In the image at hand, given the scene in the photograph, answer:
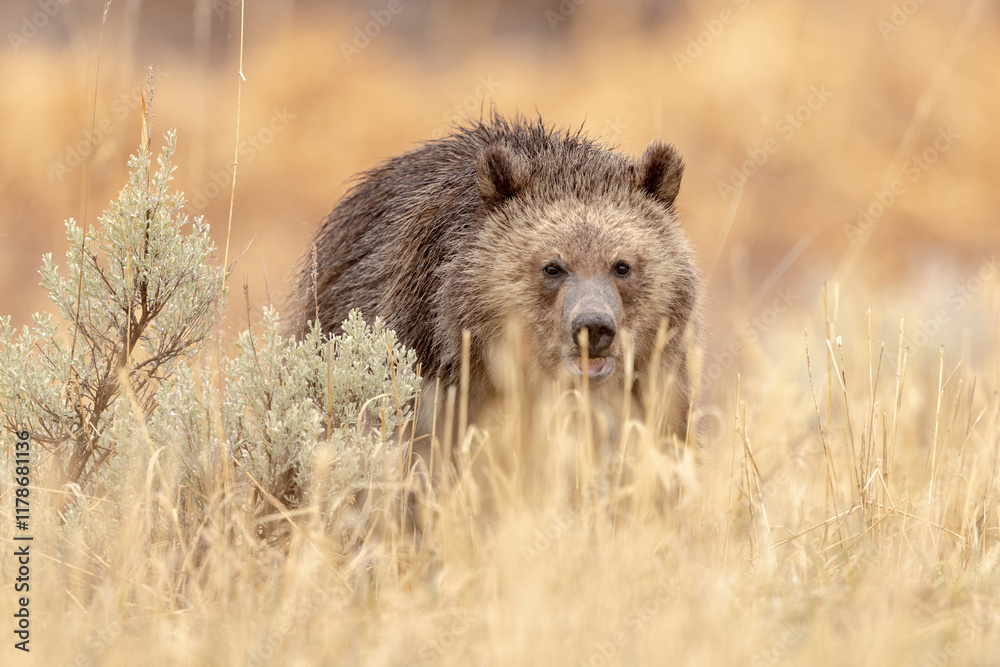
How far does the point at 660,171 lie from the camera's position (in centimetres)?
506

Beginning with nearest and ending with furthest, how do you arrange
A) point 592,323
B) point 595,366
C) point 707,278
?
point 592,323 < point 595,366 < point 707,278

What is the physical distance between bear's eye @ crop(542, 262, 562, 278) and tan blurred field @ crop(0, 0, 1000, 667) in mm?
978

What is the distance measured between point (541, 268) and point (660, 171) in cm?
76

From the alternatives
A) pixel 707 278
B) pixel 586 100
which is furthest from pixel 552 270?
pixel 586 100

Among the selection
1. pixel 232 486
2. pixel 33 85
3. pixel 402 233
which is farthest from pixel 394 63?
pixel 232 486

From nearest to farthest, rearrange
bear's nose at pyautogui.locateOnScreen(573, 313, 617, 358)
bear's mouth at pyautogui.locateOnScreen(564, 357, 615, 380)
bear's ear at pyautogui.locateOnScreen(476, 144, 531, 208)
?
1. bear's nose at pyautogui.locateOnScreen(573, 313, 617, 358)
2. bear's mouth at pyautogui.locateOnScreen(564, 357, 615, 380)
3. bear's ear at pyautogui.locateOnScreen(476, 144, 531, 208)

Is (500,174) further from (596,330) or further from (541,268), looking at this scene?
(596,330)

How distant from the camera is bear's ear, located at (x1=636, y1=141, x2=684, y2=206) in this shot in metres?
5.02

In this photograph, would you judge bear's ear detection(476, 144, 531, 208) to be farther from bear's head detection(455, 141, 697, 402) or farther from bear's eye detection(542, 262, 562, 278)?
bear's eye detection(542, 262, 562, 278)

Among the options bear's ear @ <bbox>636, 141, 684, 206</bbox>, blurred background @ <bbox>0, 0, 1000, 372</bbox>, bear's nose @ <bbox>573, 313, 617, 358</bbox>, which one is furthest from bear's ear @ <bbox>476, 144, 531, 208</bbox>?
blurred background @ <bbox>0, 0, 1000, 372</bbox>

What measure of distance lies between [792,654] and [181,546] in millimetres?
2082

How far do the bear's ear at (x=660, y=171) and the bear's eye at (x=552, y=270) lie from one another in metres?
0.63

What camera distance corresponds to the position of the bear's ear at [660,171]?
5016mm

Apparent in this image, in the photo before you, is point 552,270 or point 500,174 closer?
point 552,270
